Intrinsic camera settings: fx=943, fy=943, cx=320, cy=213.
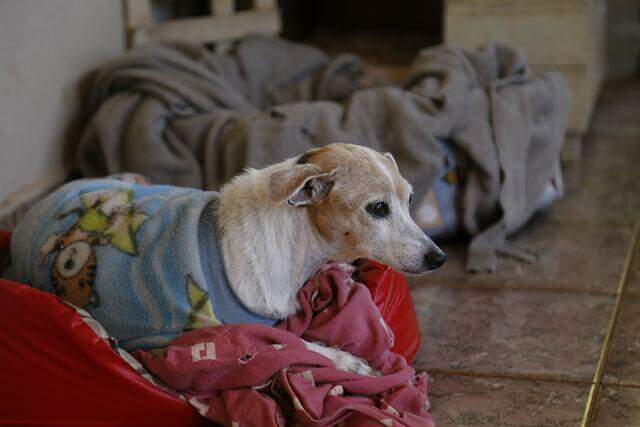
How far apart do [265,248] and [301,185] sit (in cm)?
19

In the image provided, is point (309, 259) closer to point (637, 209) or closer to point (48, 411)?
point (48, 411)

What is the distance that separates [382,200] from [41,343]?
796mm

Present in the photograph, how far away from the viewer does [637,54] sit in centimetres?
627

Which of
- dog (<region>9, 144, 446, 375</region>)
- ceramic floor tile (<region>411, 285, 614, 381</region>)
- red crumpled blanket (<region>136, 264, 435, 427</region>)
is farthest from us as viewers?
ceramic floor tile (<region>411, 285, 614, 381</region>)

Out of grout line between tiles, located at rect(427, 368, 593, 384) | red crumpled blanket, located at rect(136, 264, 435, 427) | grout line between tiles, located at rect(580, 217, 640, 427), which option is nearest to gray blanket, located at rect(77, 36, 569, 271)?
grout line between tiles, located at rect(580, 217, 640, 427)

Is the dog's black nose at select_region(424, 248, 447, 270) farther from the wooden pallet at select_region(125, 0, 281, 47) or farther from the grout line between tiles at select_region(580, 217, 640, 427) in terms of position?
the wooden pallet at select_region(125, 0, 281, 47)

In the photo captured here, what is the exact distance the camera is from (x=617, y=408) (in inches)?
84.2

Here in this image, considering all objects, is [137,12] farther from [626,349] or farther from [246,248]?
[626,349]

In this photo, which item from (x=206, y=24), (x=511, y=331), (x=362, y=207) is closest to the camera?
(x=362, y=207)

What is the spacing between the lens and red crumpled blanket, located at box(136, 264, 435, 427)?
75.4 inches

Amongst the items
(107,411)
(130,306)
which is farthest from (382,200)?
(107,411)

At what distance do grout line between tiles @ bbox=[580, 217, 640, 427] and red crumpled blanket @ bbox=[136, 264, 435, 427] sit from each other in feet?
1.26

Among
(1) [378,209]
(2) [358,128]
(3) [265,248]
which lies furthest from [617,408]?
(2) [358,128]

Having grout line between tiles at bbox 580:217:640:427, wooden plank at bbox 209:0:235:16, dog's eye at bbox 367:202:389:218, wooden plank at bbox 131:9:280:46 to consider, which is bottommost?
grout line between tiles at bbox 580:217:640:427
